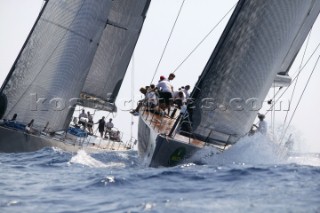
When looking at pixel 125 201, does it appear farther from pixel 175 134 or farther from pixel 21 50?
pixel 21 50

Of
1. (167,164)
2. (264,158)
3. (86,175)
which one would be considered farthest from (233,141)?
(86,175)

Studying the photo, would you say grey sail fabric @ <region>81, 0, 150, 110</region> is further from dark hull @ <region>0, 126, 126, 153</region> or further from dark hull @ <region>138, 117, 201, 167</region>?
dark hull @ <region>138, 117, 201, 167</region>

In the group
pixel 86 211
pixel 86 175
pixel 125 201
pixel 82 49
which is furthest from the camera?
pixel 82 49

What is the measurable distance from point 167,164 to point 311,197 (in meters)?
4.26

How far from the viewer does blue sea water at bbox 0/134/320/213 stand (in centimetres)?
693

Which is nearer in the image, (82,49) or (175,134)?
(175,134)

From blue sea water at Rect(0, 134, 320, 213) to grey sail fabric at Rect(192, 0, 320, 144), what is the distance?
659 mm

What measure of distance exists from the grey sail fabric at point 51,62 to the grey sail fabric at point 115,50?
391 centimetres

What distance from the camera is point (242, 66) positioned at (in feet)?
38.1

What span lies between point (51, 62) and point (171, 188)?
8612mm

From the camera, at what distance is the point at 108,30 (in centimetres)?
2130

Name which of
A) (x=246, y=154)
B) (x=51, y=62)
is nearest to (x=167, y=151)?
(x=246, y=154)

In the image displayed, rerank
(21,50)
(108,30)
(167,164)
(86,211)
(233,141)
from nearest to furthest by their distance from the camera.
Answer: (86,211) → (167,164) → (233,141) → (21,50) → (108,30)

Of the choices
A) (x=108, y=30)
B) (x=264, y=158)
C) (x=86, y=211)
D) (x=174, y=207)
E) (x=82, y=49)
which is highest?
(x=108, y=30)
